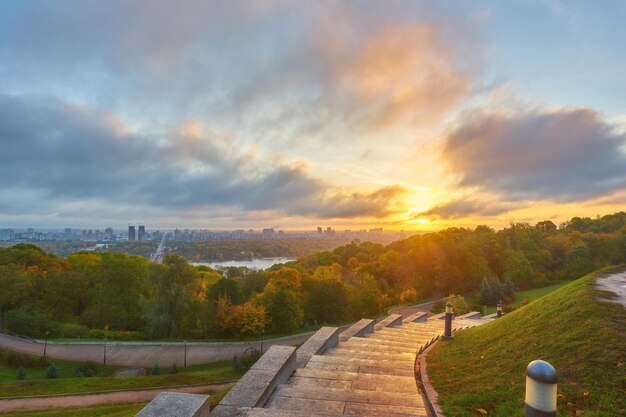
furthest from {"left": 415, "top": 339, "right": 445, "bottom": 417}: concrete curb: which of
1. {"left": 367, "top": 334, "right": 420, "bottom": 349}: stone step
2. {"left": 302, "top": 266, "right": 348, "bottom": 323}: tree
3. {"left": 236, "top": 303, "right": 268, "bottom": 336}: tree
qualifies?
{"left": 302, "top": 266, "right": 348, "bottom": 323}: tree

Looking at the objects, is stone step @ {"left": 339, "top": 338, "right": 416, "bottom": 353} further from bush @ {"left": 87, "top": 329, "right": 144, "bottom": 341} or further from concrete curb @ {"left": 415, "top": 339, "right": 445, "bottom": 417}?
bush @ {"left": 87, "top": 329, "right": 144, "bottom": 341}

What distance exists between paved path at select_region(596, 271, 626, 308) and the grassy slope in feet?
0.99

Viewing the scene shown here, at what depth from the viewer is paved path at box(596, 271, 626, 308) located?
26.5 feet

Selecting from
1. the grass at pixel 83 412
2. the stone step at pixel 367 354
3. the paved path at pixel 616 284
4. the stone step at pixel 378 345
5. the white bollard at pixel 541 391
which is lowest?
the grass at pixel 83 412

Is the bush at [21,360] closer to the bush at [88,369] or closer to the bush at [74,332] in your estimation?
the bush at [88,369]

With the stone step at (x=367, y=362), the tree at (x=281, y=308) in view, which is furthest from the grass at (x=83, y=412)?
the tree at (x=281, y=308)

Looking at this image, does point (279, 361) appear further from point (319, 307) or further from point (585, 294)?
point (319, 307)

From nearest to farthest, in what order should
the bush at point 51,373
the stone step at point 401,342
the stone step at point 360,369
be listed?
1. the stone step at point 360,369
2. the stone step at point 401,342
3. the bush at point 51,373

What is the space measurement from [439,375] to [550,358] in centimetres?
170

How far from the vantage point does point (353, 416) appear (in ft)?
14.1

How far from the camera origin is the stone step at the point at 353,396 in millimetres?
4957

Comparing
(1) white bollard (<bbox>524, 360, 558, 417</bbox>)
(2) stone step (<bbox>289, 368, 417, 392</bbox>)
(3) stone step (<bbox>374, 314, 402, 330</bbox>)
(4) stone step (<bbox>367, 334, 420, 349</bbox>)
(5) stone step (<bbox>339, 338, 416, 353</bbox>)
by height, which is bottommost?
(3) stone step (<bbox>374, 314, 402, 330</bbox>)

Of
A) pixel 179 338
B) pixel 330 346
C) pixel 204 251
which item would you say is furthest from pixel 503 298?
pixel 204 251

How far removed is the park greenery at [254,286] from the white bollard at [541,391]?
29443 millimetres
